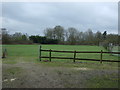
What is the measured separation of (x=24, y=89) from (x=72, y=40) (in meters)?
55.6

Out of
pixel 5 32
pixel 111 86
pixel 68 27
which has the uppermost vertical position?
pixel 68 27

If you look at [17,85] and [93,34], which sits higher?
[93,34]

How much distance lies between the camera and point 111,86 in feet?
12.9

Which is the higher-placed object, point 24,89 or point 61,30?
point 61,30

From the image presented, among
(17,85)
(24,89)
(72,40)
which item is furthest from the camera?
(72,40)

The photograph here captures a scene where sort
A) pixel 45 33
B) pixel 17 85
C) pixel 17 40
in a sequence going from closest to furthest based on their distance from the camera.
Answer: pixel 17 85 < pixel 17 40 < pixel 45 33

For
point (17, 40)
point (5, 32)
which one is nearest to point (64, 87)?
point (5, 32)

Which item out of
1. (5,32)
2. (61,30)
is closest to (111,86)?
(5,32)

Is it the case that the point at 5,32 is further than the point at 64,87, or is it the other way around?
the point at 5,32

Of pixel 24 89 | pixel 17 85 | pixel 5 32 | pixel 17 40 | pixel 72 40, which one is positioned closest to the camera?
pixel 24 89

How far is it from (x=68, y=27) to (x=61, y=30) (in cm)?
407

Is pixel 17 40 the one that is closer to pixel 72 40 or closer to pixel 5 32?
pixel 5 32

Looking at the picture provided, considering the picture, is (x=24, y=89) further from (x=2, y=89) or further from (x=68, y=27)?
(x=68, y=27)

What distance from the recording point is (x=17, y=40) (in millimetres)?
53438
